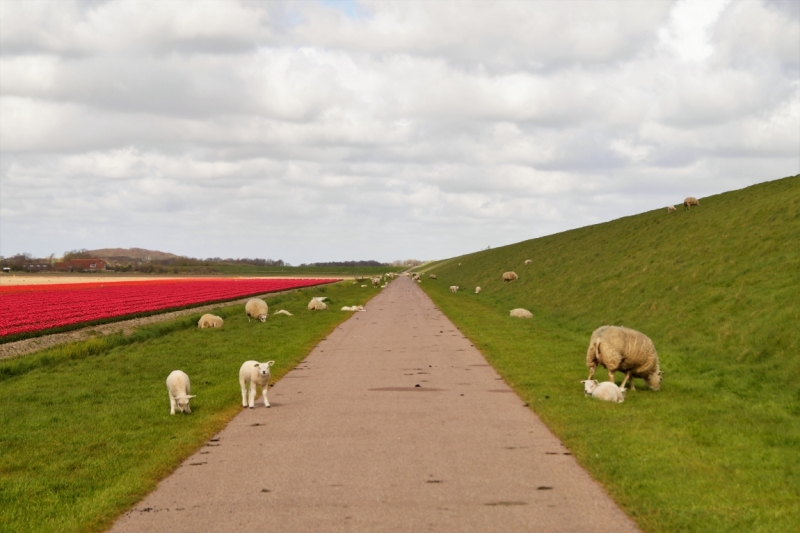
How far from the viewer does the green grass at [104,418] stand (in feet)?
31.9

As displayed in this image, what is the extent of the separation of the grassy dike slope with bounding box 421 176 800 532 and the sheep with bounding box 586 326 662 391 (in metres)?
0.47

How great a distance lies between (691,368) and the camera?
20953mm

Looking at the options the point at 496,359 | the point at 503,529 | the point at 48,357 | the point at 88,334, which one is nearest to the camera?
the point at 503,529

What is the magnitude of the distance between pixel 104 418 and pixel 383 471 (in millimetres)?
7471

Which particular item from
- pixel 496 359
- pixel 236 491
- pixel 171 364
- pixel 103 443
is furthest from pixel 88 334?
pixel 236 491

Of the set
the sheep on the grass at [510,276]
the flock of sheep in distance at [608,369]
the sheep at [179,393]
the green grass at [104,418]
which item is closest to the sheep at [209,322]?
the green grass at [104,418]

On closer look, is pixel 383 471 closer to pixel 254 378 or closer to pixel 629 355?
pixel 254 378

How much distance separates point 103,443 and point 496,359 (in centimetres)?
1366

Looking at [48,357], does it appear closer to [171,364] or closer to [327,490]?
[171,364]

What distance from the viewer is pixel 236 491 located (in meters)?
9.77

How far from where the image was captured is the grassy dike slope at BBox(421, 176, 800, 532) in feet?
32.4

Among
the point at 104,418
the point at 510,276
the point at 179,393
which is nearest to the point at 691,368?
the point at 179,393

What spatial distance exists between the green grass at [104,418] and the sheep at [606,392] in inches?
319

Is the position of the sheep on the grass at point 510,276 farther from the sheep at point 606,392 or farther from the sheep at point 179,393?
the sheep at point 179,393
